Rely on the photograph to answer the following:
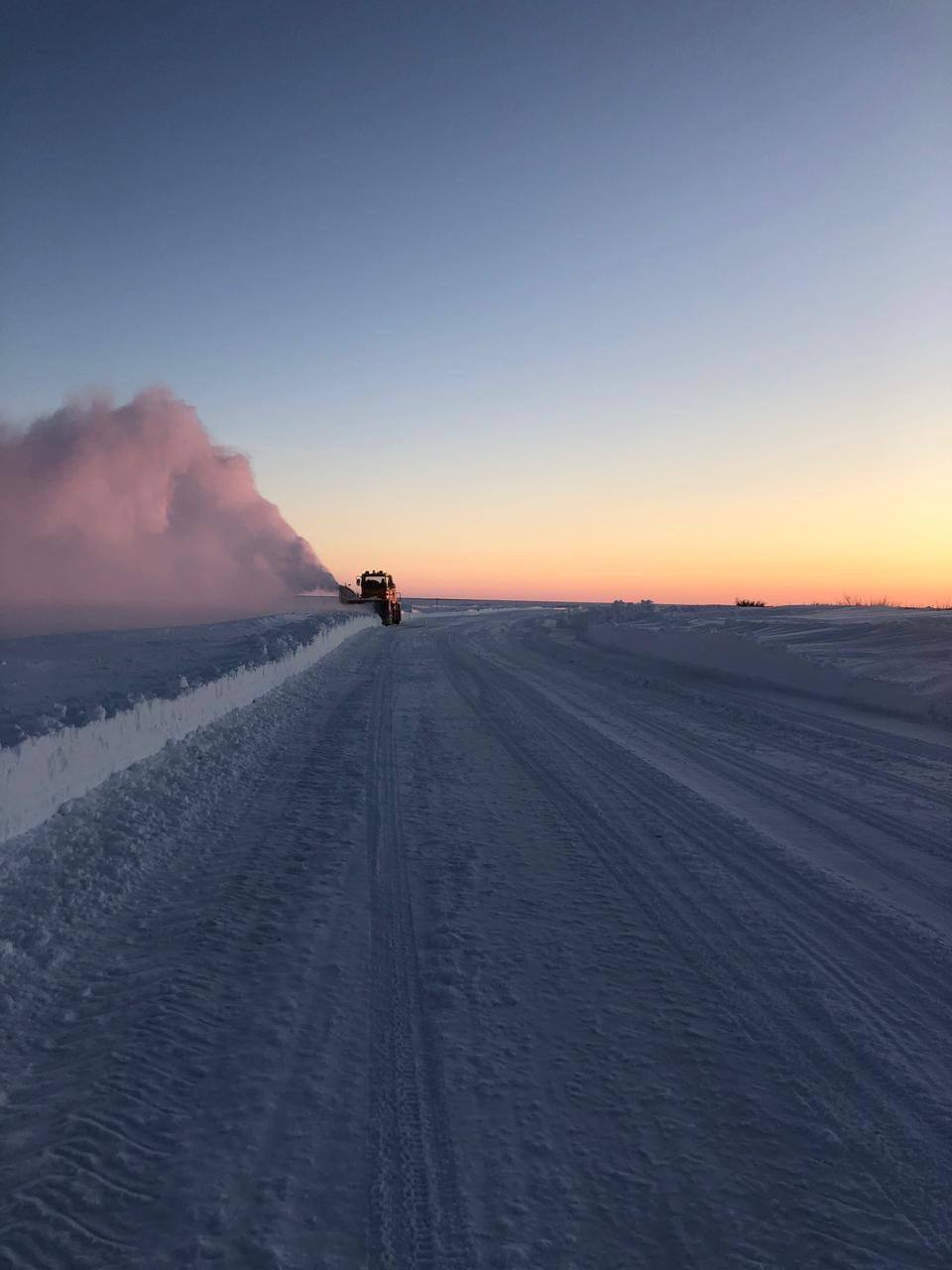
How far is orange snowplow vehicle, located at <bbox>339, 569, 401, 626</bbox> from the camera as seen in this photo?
4629cm

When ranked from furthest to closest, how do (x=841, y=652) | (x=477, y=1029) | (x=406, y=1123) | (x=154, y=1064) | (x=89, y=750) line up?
(x=841, y=652), (x=89, y=750), (x=477, y=1029), (x=154, y=1064), (x=406, y=1123)

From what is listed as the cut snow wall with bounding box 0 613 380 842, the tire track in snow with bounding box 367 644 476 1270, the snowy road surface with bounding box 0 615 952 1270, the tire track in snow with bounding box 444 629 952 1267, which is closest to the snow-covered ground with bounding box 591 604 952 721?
the snowy road surface with bounding box 0 615 952 1270

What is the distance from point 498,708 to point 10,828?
800 centimetres

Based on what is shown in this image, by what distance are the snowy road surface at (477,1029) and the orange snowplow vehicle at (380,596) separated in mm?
38540

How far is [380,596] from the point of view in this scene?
47719 millimetres

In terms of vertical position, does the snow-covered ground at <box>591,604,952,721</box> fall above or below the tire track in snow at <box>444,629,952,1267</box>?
above

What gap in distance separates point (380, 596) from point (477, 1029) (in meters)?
44.6

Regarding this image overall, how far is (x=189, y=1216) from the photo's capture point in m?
2.56

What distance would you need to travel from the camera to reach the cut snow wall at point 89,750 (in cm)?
611

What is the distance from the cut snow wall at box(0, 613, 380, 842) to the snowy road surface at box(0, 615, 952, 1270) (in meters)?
0.25

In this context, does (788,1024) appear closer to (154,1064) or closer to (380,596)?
(154,1064)

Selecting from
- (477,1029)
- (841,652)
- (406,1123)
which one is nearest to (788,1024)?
(477,1029)

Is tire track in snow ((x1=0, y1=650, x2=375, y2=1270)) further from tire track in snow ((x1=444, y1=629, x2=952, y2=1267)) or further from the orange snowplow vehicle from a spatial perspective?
the orange snowplow vehicle

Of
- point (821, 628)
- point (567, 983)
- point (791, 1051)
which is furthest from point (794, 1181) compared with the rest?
point (821, 628)
